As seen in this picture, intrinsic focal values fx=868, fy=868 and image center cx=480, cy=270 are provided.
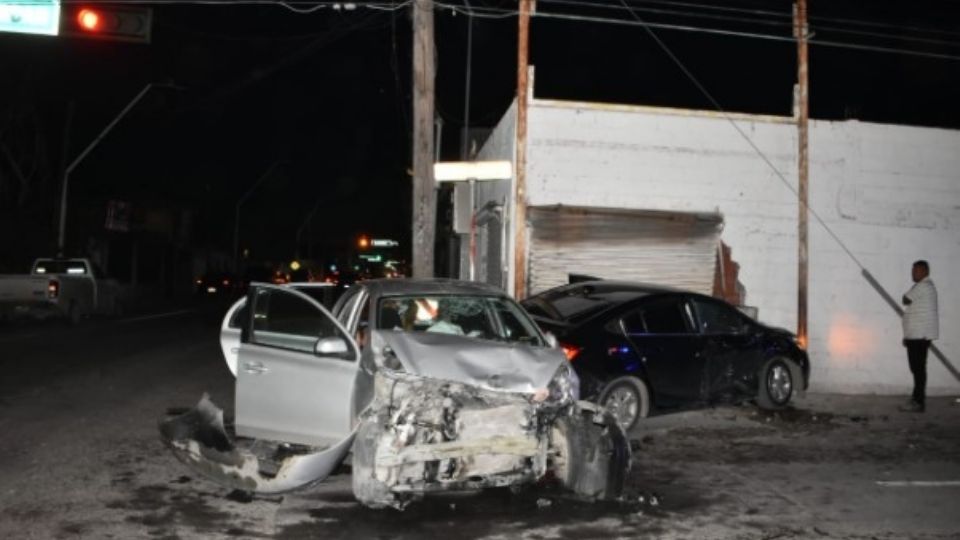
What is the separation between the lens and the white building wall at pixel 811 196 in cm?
1286

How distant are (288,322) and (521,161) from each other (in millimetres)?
5850

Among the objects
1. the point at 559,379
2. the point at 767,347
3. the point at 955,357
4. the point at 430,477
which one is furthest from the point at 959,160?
the point at 430,477

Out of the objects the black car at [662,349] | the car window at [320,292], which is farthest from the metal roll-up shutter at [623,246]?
the car window at [320,292]

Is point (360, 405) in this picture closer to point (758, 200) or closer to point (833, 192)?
point (758, 200)

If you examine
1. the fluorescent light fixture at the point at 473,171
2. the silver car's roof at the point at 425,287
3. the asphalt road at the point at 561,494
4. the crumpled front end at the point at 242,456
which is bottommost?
the asphalt road at the point at 561,494

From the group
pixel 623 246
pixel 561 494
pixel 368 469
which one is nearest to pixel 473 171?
pixel 623 246

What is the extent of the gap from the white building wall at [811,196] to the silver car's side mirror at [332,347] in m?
6.91

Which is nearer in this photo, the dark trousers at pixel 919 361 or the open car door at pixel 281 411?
the open car door at pixel 281 411

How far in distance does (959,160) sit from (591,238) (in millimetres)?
6048

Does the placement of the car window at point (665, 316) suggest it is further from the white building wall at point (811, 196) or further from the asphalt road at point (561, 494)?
the white building wall at point (811, 196)

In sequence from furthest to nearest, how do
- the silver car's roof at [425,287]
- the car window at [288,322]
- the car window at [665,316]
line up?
the car window at [665,316] < the silver car's roof at [425,287] < the car window at [288,322]

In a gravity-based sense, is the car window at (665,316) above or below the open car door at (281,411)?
above

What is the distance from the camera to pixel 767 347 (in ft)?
34.4

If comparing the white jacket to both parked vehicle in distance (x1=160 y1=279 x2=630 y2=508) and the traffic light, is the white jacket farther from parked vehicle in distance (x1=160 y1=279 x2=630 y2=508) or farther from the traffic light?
the traffic light
